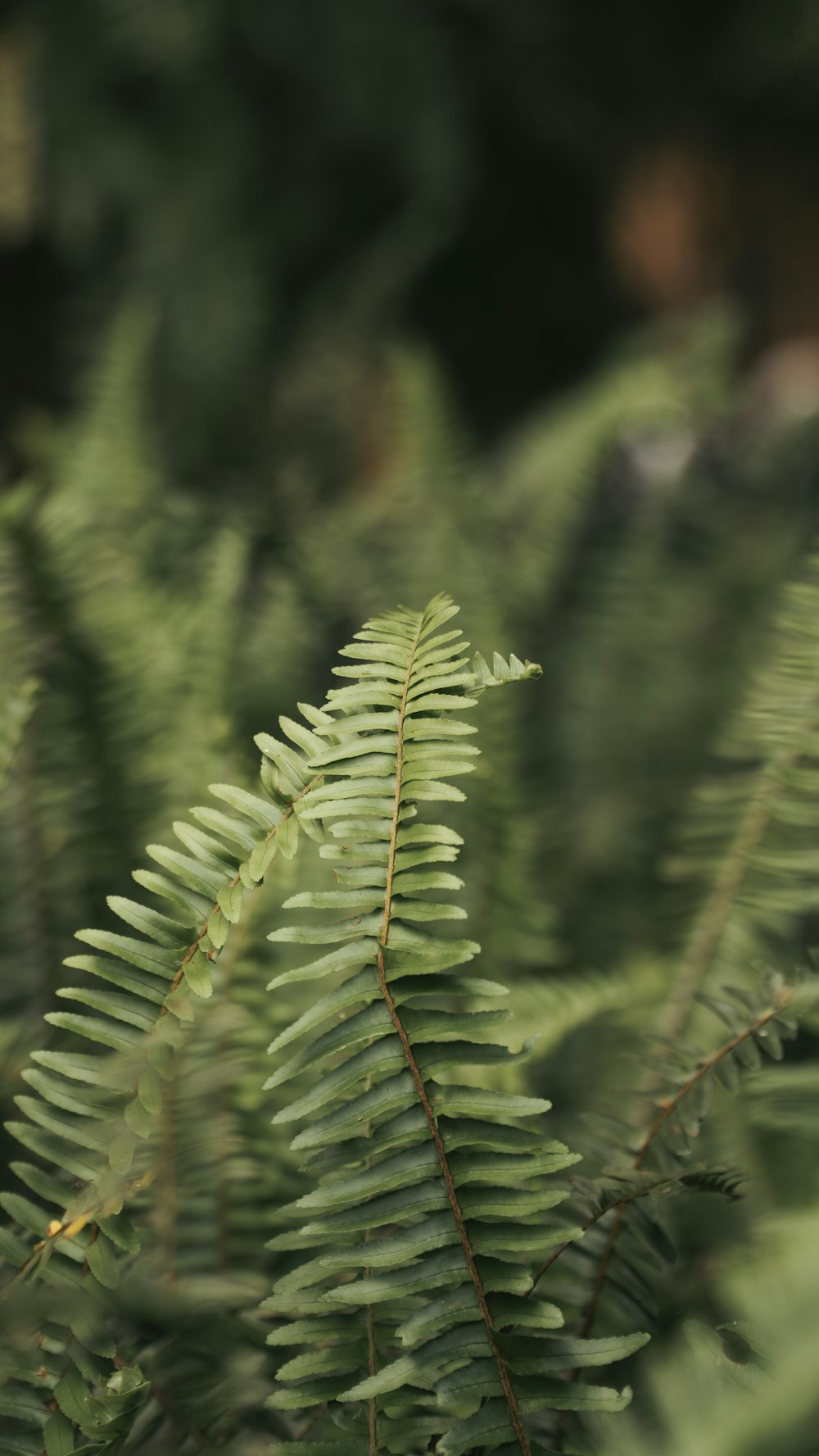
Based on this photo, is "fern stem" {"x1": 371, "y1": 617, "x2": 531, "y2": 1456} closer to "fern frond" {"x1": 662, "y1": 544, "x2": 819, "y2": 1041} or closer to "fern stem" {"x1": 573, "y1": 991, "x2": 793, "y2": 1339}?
"fern stem" {"x1": 573, "y1": 991, "x2": 793, "y2": 1339}

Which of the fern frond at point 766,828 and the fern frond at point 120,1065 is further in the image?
the fern frond at point 766,828

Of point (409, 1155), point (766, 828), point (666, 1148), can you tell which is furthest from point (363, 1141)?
point (766, 828)

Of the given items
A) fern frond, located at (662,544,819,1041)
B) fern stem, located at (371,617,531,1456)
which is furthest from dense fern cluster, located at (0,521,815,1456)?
fern frond, located at (662,544,819,1041)

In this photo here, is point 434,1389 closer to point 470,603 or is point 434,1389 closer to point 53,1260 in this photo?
point 53,1260

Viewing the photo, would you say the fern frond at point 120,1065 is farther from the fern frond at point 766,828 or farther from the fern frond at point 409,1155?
the fern frond at point 766,828

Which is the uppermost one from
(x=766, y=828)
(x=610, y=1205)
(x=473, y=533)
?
(x=473, y=533)

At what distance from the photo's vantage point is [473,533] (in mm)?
1045

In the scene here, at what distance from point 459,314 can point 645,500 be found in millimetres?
1546

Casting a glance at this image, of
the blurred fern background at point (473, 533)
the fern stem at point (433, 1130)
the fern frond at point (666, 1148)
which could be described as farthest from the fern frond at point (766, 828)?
the fern stem at point (433, 1130)

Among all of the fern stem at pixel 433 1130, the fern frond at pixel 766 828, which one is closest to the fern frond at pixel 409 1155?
the fern stem at pixel 433 1130

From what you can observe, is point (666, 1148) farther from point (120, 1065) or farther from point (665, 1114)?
point (120, 1065)

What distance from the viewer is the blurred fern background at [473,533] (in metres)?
0.49

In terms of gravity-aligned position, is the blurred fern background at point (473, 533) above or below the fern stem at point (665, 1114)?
above

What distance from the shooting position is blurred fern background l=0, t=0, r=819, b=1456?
489 millimetres
